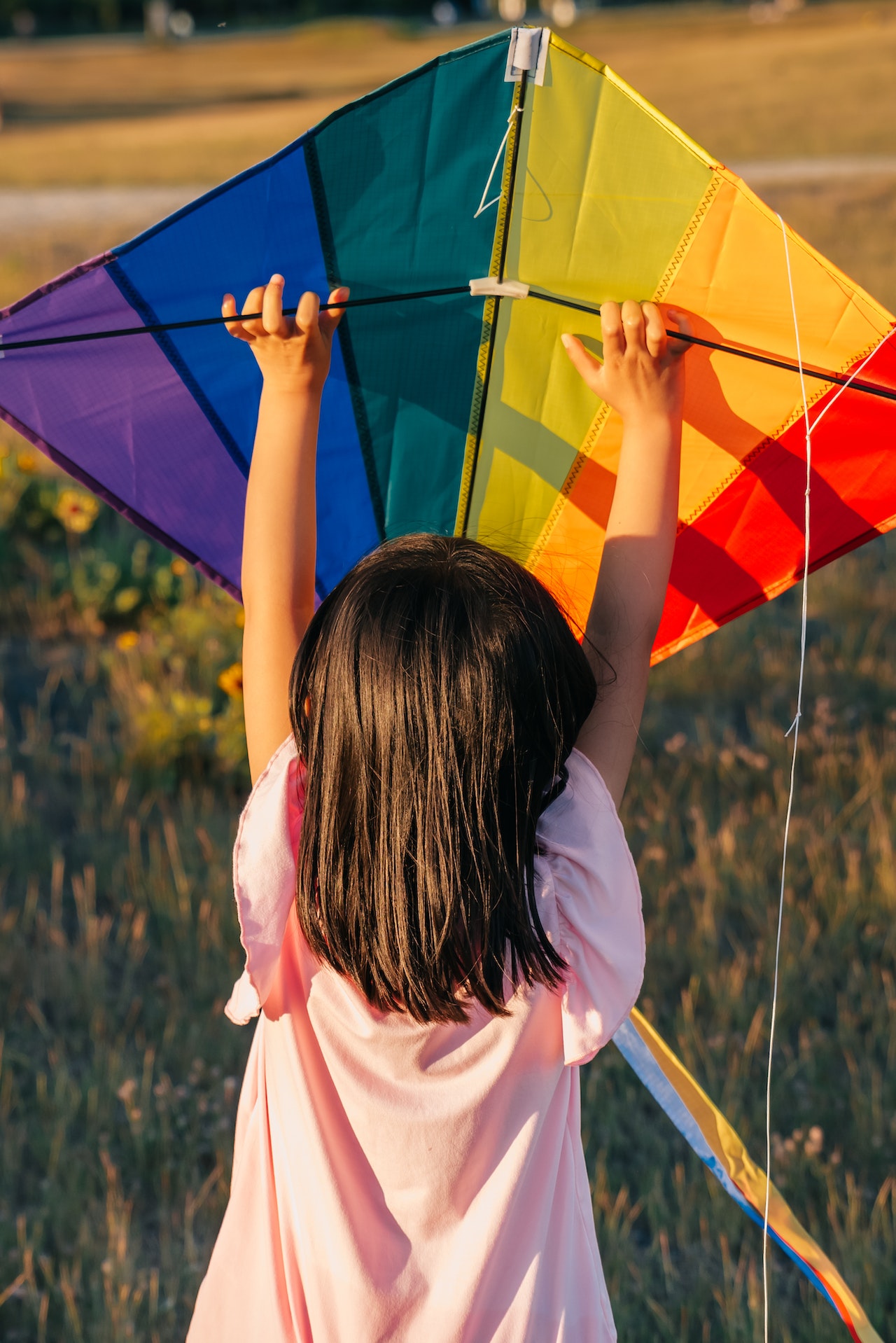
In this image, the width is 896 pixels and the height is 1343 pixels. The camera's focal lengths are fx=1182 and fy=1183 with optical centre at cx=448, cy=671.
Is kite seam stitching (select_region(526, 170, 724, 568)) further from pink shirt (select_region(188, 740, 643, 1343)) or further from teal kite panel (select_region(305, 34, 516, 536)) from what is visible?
pink shirt (select_region(188, 740, 643, 1343))

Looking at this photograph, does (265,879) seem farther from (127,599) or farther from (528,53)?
(127,599)

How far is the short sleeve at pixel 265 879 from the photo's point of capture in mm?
1227

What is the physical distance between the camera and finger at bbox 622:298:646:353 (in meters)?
1.39

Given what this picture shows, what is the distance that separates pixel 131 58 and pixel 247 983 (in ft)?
129

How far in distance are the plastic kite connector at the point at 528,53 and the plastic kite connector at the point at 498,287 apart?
0.80 feet

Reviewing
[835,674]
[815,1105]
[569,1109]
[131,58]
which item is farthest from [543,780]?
[131,58]

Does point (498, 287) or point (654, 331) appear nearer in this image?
point (654, 331)

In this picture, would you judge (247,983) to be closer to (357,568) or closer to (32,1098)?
(357,568)

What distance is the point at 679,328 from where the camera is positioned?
144 cm

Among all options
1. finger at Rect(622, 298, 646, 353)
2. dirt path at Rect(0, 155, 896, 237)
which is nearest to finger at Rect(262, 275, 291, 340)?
finger at Rect(622, 298, 646, 353)

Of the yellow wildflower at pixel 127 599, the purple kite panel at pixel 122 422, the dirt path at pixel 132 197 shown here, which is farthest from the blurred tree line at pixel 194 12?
the purple kite panel at pixel 122 422

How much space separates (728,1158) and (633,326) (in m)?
1.11

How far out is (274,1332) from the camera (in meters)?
1.29

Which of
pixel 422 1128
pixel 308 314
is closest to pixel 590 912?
pixel 422 1128
